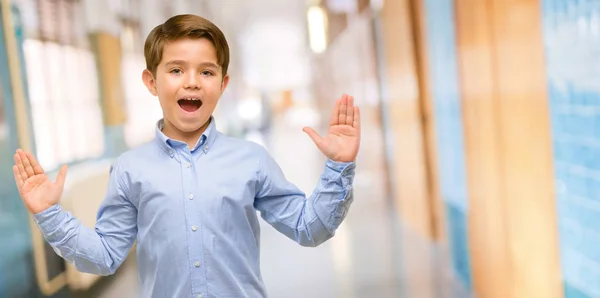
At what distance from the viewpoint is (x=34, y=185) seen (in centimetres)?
145

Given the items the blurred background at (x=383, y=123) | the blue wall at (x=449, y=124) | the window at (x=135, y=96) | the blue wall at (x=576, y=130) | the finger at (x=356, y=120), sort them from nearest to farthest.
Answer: the finger at (x=356, y=120) → the blue wall at (x=576, y=130) → the blurred background at (x=383, y=123) → the blue wall at (x=449, y=124) → the window at (x=135, y=96)

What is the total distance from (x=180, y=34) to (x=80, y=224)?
1.37 feet

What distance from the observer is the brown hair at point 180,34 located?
1.44 meters

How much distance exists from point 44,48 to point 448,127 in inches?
77.6

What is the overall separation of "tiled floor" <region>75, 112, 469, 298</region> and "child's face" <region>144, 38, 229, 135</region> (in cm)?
215

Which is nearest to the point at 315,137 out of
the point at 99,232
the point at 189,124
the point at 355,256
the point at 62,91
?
the point at 189,124

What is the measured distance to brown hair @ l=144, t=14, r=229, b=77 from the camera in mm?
1442

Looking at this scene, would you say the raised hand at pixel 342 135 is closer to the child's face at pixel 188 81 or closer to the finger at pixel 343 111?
the finger at pixel 343 111

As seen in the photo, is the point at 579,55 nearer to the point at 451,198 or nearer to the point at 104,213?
the point at 104,213

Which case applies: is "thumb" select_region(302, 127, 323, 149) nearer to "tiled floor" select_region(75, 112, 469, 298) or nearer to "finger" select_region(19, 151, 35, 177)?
"finger" select_region(19, 151, 35, 177)

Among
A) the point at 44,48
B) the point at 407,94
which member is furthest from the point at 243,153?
the point at 407,94

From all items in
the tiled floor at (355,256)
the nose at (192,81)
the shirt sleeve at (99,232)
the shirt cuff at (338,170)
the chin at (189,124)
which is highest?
the nose at (192,81)

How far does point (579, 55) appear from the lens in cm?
192

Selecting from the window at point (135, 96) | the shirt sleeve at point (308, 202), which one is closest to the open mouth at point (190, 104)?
the shirt sleeve at point (308, 202)
